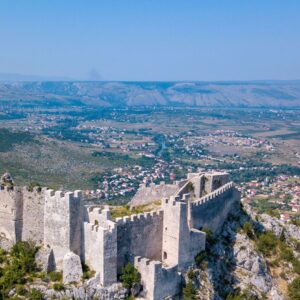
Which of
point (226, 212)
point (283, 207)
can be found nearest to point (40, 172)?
point (283, 207)

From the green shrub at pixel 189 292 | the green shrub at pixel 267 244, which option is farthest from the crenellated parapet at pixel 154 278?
the green shrub at pixel 267 244

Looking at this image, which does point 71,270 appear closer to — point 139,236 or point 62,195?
point 62,195

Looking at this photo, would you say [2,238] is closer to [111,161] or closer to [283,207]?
[283,207]

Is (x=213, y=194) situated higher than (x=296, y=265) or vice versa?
(x=213, y=194)

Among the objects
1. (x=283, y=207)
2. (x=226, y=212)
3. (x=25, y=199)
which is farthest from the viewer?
(x=283, y=207)

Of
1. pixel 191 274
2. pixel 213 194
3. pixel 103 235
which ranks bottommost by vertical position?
pixel 191 274

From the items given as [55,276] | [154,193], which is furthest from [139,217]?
[154,193]
